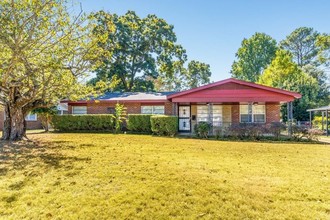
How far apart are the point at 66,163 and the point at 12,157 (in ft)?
7.81

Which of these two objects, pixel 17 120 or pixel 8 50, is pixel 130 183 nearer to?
pixel 8 50

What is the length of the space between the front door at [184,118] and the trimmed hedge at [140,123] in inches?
126

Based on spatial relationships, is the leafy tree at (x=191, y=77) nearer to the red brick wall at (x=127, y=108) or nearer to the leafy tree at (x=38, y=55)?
the red brick wall at (x=127, y=108)

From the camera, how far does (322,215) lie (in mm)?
3691

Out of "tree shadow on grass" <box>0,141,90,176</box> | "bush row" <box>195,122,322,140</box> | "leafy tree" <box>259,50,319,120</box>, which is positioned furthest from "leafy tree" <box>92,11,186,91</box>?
"tree shadow on grass" <box>0,141,90,176</box>

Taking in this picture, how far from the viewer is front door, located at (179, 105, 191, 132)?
755 inches

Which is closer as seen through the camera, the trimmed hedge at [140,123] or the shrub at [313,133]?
the shrub at [313,133]

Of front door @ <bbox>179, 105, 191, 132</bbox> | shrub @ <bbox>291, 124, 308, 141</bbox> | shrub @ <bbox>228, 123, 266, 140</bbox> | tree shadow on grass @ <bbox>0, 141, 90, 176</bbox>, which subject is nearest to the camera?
tree shadow on grass @ <bbox>0, 141, 90, 176</bbox>

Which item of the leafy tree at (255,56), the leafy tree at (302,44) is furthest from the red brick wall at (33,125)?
the leafy tree at (302,44)

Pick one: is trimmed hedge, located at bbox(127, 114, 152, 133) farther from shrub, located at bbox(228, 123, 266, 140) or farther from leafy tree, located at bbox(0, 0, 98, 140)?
shrub, located at bbox(228, 123, 266, 140)

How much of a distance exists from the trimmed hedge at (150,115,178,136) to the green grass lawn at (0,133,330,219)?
7897 millimetres

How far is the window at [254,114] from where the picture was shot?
1766cm

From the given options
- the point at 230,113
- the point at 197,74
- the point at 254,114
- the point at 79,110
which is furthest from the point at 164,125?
the point at 197,74

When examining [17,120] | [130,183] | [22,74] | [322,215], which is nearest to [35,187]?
[130,183]
